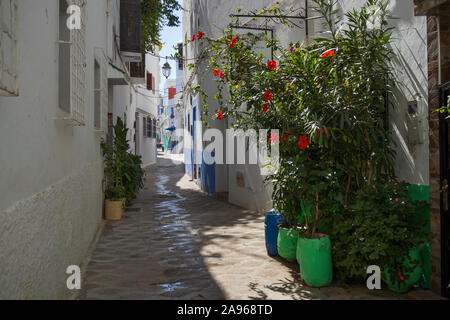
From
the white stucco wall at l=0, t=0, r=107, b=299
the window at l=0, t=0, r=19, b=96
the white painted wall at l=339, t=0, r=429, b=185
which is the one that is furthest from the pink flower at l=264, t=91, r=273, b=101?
the window at l=0, t=0, r=19, b=96

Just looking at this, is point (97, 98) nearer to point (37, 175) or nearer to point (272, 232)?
point (272, 232)

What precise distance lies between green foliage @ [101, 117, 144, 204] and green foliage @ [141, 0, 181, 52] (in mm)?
6717

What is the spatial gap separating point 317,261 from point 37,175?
291cm

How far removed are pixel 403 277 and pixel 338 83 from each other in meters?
2.16

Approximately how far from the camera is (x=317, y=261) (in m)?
4.65

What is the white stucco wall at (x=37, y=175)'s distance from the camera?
2.51 m

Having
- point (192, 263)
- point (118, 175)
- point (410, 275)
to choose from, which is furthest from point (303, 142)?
point (118, 175)

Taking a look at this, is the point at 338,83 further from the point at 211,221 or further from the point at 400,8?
the point at 211,221

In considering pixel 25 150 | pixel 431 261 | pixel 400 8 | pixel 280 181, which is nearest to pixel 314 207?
pixel 280 181

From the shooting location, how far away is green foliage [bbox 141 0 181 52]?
50.2ft

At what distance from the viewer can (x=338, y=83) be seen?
16.2 ft

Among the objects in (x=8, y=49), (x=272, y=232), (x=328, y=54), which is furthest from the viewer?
(x=272, y=232)

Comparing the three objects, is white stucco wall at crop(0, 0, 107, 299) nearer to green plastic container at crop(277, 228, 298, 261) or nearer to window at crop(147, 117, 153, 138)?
green plastic container at crop(277, 228, 298, 261)
